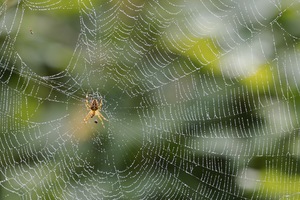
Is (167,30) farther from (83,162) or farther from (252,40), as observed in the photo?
(83,162)

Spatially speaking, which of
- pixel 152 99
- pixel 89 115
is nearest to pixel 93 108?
pixel 89 115

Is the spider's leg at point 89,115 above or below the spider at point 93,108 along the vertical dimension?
below

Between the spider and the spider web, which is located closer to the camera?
the spider web

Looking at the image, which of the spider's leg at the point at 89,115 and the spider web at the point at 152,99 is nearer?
the spider web at the point at 152,99

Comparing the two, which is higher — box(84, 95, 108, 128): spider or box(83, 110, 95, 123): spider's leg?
box(84, 95, 108, 128): spider

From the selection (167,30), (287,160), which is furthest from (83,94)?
(287,160)

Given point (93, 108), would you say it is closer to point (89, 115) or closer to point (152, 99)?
point (89, 115)

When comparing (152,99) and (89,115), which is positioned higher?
(152,99)

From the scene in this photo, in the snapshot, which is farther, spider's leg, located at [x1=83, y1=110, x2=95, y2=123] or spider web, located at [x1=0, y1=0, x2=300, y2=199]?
A: spider's leg, located at [x1=83, y1=110, x2=95, y2=123]
